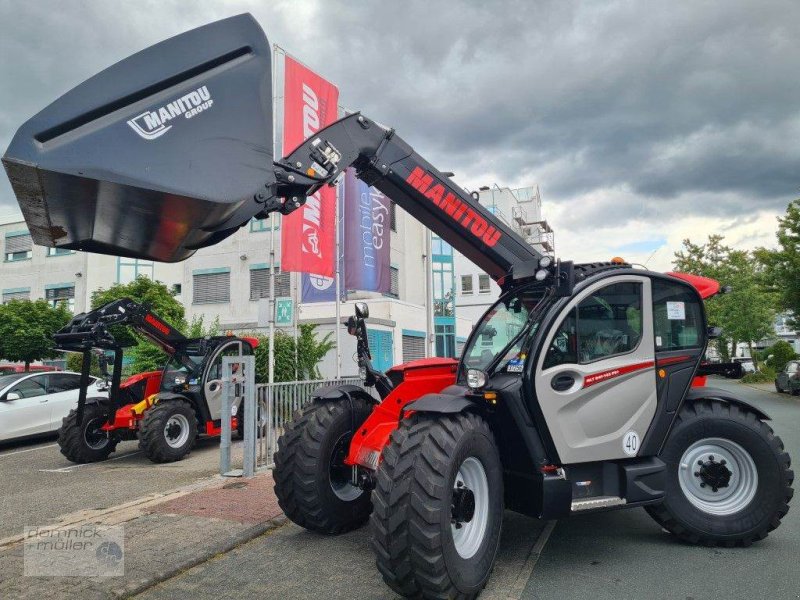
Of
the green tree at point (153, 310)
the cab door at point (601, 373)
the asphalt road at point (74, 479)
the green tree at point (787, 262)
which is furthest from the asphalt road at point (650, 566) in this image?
the green tree at point (787, 262)

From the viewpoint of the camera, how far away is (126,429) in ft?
33.1

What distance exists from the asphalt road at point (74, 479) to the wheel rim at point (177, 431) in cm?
33

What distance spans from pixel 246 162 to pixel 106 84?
870 millimetres

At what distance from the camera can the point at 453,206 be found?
5.09m

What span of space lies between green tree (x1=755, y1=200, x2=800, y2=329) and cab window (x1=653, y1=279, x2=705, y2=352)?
17.5 m

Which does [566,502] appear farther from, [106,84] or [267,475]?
[267,475]

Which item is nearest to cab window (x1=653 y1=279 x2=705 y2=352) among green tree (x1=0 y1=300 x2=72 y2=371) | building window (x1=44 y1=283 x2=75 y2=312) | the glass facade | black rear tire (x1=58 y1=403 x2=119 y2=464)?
black rear tire (x1=58 y1=403 x2=119 y2=464)

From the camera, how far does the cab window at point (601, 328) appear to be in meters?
4.59

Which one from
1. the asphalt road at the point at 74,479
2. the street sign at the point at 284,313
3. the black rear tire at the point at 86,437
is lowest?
the asphalt road at the point at 74,479

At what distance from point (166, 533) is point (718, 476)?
189 inches

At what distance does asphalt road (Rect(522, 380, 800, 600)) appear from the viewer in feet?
13.0

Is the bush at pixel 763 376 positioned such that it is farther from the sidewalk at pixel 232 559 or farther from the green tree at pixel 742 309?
the sidewalk at pixel 232 559

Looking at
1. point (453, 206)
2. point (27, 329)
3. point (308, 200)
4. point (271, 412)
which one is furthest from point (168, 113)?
point (27, 329)

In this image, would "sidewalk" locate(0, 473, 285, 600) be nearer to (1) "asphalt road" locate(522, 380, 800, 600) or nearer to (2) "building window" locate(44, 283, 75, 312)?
(1) "asphalt road" locate(522, 380, 800, 600)
